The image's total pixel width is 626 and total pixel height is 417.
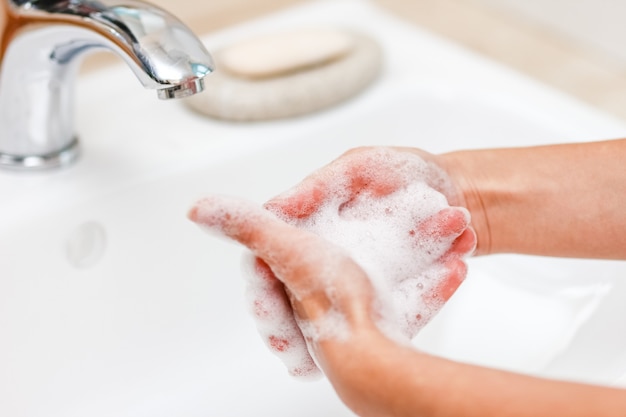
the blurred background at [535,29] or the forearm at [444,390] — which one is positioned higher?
the forearm at [444,390]

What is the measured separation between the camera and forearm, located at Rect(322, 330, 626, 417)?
332 mm

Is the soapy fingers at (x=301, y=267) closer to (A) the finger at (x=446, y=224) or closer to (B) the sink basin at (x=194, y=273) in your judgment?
(A) the finger at (x=446, y=224)

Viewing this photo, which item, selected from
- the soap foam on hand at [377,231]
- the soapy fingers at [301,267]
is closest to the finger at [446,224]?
the soap foam on hand at [377,231]

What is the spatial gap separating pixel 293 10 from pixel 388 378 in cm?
61

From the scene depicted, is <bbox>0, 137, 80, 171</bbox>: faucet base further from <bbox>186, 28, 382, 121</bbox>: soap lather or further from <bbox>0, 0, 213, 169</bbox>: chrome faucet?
<bbox>186, 28, 382, 121</bbox>: soap lather

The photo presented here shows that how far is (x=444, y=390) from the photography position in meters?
0.35

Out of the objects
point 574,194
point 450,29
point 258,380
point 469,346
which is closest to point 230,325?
point 258,380

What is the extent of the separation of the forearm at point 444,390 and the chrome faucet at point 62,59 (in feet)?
0.80

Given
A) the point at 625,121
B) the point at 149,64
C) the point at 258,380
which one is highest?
the point at 149,64

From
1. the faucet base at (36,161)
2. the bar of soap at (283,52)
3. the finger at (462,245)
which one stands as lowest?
the faucet base at (36,161)

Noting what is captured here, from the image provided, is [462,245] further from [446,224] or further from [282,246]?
[282,246]

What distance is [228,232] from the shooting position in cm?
41

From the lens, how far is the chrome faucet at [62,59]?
1.69 feet

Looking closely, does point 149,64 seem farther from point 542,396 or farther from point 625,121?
point 625,121
